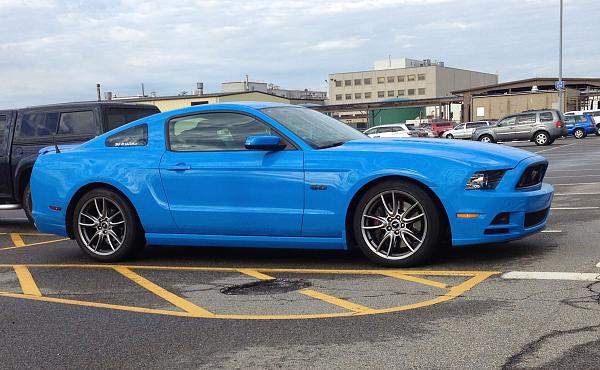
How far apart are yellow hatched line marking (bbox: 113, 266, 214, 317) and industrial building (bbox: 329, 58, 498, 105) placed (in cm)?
12607

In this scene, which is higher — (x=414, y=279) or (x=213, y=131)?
(x=213, y=131)

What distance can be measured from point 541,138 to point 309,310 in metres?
30.4

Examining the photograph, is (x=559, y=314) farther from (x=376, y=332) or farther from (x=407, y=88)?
(x=407, y=88)

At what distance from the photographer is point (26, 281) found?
6293 mm

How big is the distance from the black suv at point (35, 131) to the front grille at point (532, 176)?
6.30m

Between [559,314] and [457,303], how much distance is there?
69 cm

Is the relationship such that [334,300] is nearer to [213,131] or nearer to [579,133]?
[213,131]

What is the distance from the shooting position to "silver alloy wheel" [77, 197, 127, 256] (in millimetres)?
6930

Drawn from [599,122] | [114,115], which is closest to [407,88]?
[599,122]

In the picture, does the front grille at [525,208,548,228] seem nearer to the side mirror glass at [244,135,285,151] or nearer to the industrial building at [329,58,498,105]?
the side mirror glass at [244,135,285,151]

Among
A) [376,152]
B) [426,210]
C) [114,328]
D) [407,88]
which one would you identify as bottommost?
[114,328]

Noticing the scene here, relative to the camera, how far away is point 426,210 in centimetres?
571

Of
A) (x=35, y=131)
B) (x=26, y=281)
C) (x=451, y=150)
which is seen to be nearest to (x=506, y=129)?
(x=35, y=131)

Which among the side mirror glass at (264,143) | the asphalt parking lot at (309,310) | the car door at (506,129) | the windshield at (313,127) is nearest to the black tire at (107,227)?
the asphalt parking lot at (309,310)
